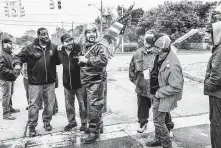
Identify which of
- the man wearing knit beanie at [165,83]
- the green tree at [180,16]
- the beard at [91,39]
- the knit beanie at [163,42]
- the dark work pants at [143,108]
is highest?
the green tree at [180,16]

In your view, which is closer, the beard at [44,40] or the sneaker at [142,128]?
the beard at [44,40]

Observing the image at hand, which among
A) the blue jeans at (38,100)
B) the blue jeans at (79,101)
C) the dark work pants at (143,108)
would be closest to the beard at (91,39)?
the blue jeans at (79,101)

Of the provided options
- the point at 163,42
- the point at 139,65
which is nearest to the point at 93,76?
the point at 139,65

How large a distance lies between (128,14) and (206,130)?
2777 mm

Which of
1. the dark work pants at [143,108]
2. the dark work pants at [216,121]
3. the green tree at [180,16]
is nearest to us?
the dark work pants at [216,121]

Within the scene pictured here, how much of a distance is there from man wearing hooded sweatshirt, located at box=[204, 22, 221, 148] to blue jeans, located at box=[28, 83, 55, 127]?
114 inches

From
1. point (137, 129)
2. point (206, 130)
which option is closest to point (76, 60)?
point (137, 129)

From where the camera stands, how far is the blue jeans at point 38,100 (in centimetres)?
440

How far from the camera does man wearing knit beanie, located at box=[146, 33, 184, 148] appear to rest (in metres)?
3.38

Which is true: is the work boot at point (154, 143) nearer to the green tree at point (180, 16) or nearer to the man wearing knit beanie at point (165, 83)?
the man wearing knit beanie at point (165, 83)

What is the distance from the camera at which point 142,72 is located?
441cm

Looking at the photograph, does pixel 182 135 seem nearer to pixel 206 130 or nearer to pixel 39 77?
pixel 206 130

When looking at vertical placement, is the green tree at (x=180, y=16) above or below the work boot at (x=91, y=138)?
above

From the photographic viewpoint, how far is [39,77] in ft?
14.4
